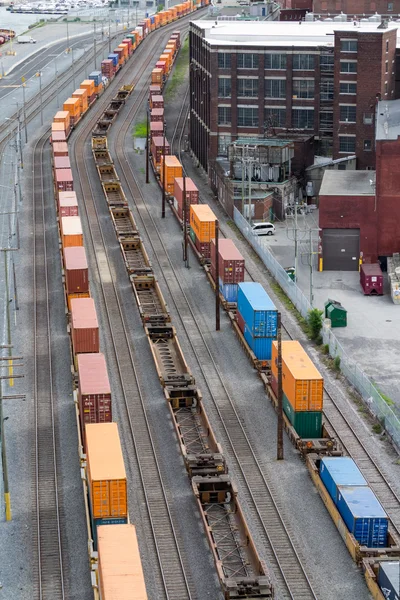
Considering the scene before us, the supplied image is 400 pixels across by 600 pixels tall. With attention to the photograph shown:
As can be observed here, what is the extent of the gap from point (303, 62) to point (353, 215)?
3214 cm

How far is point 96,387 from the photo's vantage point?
69375 mm

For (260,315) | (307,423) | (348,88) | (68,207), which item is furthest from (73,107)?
(307,423)

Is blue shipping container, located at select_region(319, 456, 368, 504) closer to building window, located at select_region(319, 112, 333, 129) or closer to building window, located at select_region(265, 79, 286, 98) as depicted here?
building window, located at select_region(319, 112, 333, 129)

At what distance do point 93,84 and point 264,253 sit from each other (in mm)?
84442

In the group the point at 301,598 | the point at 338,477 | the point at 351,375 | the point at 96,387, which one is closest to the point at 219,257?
the point at 351,375

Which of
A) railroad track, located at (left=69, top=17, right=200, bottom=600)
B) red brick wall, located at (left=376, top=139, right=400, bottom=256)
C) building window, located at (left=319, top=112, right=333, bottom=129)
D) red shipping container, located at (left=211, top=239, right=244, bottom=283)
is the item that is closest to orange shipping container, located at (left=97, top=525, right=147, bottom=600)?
railroad track, located at (left=69, top=17, right=200, bottom=600)

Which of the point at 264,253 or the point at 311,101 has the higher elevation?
the point at 311,101

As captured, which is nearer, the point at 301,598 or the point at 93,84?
the point at 301,598

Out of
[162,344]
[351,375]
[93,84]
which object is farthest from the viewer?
[93,84]

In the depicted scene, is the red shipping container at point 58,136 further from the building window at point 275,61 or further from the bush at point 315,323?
the bush at point 315,323

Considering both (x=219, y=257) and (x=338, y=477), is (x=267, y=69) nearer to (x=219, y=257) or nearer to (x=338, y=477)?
(x=219, y=257)

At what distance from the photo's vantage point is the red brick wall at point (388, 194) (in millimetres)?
104812

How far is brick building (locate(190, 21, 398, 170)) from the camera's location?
407 feet

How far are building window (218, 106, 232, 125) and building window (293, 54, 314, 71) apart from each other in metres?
8.72
